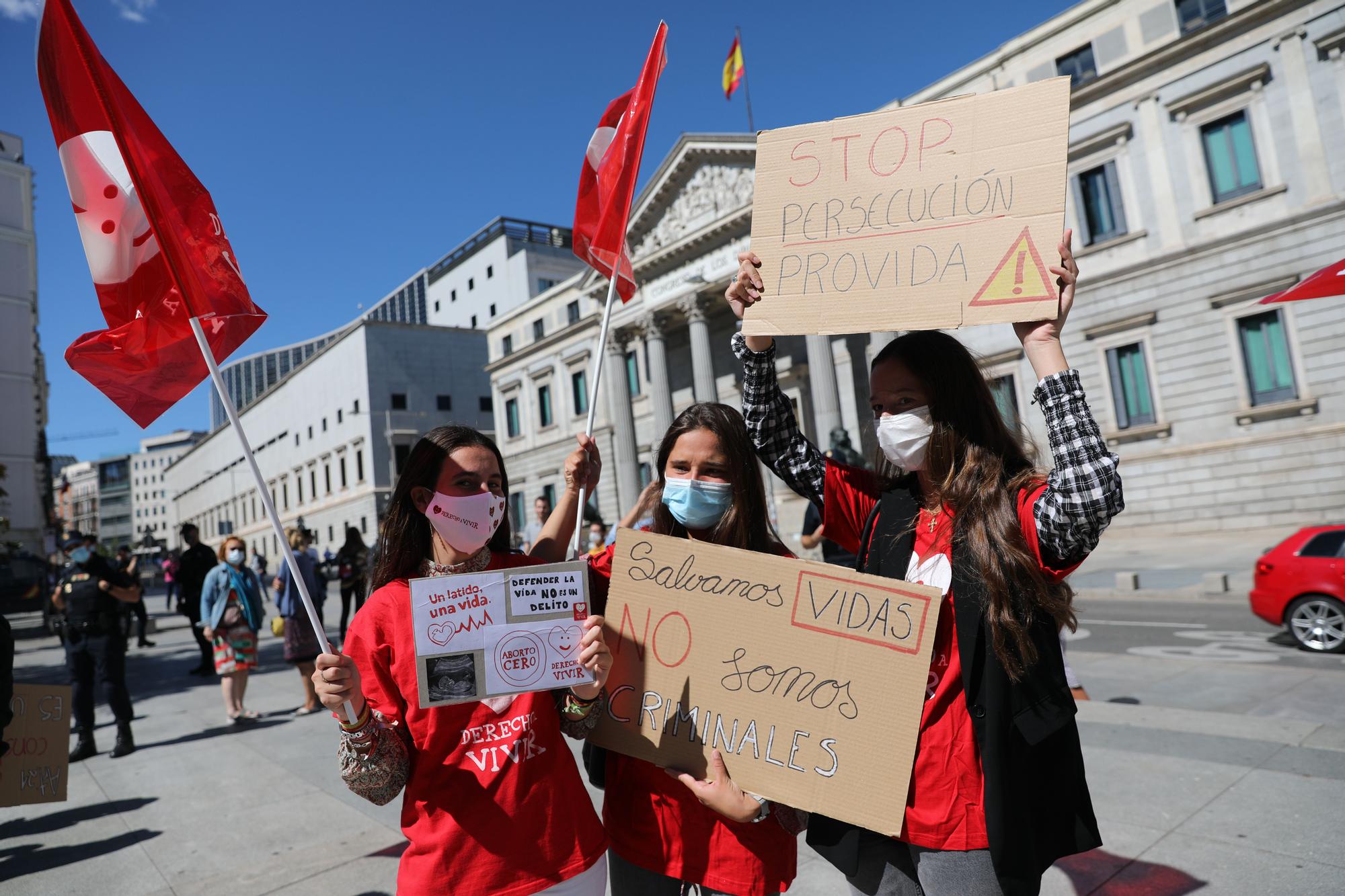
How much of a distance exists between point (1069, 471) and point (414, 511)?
5.54ft

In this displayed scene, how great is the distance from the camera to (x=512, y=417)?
5038 centimetres

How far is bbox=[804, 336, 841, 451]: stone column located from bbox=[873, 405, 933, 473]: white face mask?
27.7m

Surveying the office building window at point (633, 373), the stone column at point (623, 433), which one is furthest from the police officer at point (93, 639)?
the office building window at point (633, 373)

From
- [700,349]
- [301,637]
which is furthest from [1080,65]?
[301,637]

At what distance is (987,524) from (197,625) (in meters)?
14.7

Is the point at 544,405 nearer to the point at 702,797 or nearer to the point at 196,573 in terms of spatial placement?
the point at 196,573

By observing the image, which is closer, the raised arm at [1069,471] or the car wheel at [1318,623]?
the raised arm at [1069,471]

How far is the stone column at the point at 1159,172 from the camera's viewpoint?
21.9 m

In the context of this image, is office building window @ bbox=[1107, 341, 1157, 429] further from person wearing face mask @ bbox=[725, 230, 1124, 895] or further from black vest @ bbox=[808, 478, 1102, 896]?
black vest @ bbox=[808, 478, 1102, 896]

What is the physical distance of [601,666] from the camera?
2.03 metres

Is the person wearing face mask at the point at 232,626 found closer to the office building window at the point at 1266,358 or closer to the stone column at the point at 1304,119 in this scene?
the office building window at the point at 1266,358

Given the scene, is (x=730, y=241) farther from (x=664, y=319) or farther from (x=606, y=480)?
(x=606, y=480)

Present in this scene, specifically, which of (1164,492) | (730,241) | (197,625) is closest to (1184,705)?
(197,625)

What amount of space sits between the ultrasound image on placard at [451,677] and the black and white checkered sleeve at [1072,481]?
4.39 feet
